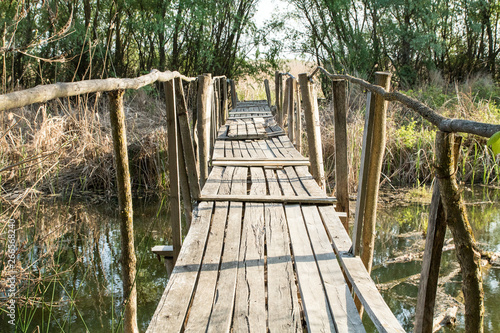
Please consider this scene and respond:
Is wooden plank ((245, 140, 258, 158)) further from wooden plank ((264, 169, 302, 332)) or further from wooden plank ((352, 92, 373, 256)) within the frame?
wooden plank ((352, 92, 373, 256))

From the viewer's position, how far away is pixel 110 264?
15.0 ft

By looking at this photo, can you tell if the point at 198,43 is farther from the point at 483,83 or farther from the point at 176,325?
the point at 176,325

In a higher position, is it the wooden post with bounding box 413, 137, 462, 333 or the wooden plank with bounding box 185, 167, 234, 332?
the wooden post with bounding box 413, 137, 462, 333

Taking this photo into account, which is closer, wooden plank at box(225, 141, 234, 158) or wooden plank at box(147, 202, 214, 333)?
wooden plank at box(147, 202, 214, 333)

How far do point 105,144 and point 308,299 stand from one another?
576 cm

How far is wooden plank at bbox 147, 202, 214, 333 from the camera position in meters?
1.67

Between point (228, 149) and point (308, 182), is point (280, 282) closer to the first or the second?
point (308, 182)

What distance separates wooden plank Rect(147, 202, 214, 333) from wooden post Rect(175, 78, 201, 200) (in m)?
0.58

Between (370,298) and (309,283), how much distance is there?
27cm

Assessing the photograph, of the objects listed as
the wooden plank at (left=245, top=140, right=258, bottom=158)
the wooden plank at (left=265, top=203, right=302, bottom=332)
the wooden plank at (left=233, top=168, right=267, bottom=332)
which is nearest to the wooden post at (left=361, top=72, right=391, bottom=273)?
the wooden plank at (left=265, top=203, right=302, bottom=332)

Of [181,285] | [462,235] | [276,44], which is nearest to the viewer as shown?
[462,235]

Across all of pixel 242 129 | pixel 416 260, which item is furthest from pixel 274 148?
pixel 416 260

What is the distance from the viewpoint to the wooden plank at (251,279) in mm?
1712

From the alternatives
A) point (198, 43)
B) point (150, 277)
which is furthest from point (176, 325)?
point (198, 43)
